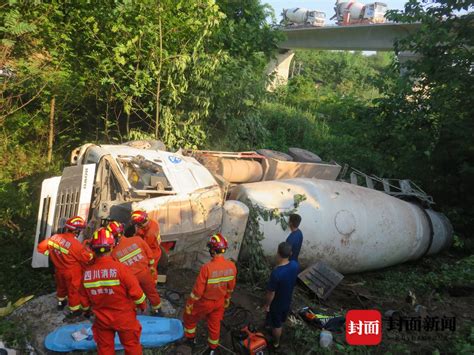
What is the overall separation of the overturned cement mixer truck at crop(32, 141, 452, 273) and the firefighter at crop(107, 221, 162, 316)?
0.67 meters

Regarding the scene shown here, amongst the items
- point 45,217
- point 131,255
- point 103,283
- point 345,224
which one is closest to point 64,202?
point 45,217

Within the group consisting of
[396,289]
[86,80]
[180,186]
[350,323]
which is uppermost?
[86,80]

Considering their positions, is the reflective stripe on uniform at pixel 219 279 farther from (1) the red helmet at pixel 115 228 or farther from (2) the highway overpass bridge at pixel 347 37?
(2) the highway overpass bridge at pixel 347 37

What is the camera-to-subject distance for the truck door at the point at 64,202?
5.73 m

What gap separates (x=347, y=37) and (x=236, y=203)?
18137 mm

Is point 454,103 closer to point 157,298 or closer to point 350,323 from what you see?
point 350,323

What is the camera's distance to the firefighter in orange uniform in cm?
510

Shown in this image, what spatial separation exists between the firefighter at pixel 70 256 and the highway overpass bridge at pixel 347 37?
13.0m

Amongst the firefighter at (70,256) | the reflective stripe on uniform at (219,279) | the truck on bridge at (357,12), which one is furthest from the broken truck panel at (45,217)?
the truck on bridge at (357,12)

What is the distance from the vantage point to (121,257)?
4.78 meters

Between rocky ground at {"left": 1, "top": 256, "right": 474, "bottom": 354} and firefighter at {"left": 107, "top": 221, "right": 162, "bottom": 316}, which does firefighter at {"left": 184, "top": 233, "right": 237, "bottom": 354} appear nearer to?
rocky ground at {"left": 1, "top": 256, "right": 474, "bottom": 354}

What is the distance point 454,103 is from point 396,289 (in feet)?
15.9

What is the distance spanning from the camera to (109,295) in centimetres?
387

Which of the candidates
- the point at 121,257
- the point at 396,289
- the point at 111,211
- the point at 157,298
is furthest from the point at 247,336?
the point at 396,289
